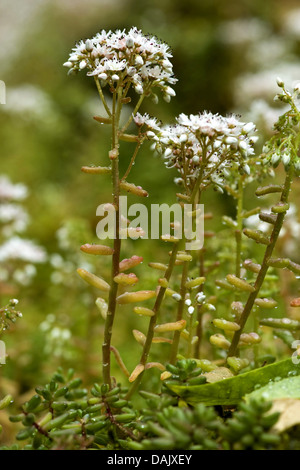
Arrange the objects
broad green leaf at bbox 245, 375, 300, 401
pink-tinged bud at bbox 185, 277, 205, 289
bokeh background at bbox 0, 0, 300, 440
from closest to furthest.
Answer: broad green leaf at bbox 245, 375, 300, 401
pink-tinged bud at bbox 185, 277, 205, 289
bokeh background at bbox 0, 0, 300, 440

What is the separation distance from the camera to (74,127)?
9.69 feet

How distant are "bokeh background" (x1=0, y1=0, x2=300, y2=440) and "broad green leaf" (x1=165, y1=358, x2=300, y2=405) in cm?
47

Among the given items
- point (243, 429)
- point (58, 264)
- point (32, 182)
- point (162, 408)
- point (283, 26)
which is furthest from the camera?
point (283, 26)

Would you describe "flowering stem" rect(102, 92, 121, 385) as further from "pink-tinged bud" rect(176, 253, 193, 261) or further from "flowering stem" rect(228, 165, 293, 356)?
"flowering stem" rect(228, 165, 293, 356)

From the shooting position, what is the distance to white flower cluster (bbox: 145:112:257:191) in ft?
2.31

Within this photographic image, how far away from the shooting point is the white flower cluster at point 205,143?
0.71m

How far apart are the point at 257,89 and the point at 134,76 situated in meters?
1.45

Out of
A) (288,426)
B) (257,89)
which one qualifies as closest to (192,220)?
(288,426)

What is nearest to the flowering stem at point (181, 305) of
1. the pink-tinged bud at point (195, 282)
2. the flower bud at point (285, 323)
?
the pink-tinged bud at point (195, 282)

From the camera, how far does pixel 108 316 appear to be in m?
0.76

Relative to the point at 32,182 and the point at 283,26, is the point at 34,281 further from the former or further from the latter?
the point at 283,26

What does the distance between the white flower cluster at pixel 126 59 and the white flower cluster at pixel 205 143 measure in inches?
2.7

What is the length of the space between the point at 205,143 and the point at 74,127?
2.33 metres

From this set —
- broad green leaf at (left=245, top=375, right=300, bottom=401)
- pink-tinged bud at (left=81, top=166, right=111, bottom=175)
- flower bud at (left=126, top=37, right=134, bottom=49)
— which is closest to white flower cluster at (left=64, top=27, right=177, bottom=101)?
flower bud at (left=126, top=37, right=134, bottom=49)
